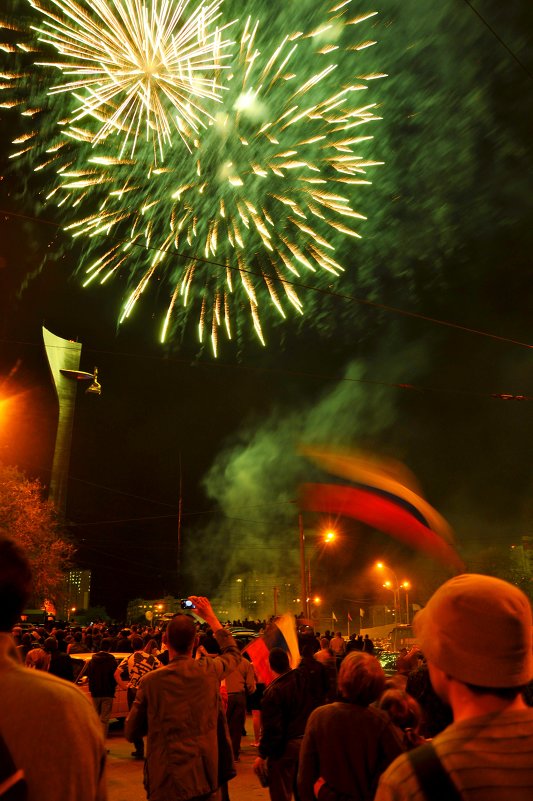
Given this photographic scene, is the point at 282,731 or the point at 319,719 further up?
the point at 319,719

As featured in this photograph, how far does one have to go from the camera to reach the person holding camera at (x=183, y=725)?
4527mm

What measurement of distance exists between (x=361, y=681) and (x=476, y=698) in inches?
106

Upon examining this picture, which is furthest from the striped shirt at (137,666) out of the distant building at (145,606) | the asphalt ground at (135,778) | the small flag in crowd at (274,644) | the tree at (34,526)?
the distant building at (145,606)

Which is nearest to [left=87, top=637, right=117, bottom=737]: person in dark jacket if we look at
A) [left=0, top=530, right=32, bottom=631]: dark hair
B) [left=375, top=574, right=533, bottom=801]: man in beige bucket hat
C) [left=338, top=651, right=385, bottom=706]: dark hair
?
[left=338, top=651, right=385, bottom=706]: dark hair

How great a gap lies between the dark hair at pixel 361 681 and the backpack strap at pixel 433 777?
278 cm

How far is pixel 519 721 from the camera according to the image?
5.77ft

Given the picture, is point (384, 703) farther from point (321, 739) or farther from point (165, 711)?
point (165, 711)

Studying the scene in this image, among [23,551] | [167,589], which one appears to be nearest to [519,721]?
[23,551]

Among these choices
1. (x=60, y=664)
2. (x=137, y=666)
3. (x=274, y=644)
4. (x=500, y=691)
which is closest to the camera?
(x=500, y=691)

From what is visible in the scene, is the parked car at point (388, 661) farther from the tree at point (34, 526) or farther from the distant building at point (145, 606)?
the distant building at point (145, 606)

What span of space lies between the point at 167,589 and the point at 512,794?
Result: 7922 cm

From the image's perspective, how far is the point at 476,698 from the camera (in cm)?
179

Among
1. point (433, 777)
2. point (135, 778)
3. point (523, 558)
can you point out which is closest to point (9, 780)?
point (433, 777)

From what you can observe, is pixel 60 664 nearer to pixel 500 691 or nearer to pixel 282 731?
pixel 282 731
